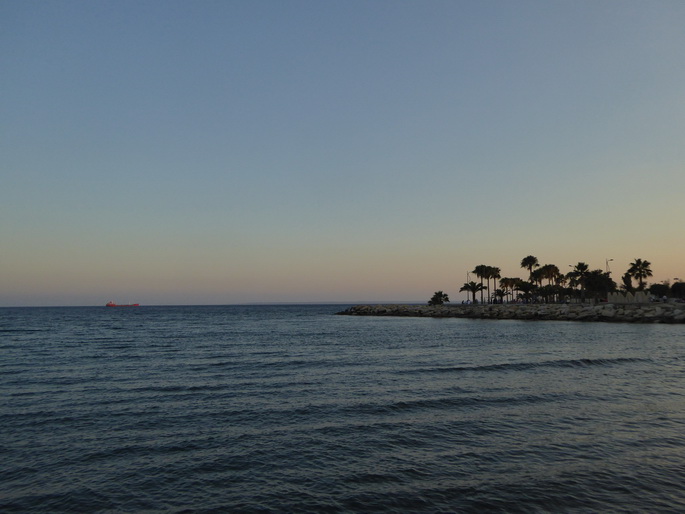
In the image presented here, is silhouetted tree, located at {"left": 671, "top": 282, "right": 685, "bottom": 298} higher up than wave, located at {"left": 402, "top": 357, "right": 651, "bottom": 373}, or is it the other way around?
silhouetted tree, located at {"left": 671, "top": 282, "right": 685, "bottom": 298}

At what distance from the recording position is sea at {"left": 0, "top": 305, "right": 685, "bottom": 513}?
10.1m

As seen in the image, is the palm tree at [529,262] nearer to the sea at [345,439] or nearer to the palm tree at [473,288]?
the palm tree at [473,288]

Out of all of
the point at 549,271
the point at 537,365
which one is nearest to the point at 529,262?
the point at 549,271

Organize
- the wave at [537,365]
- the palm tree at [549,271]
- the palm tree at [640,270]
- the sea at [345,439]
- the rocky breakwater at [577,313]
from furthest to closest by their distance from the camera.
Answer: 1. the palm tree at [549,271]
2. the palm tree at [640,270]
3. the rocky breakwater at [577,313]
4. the wave at [537,365]
5. the sea at [345,439]

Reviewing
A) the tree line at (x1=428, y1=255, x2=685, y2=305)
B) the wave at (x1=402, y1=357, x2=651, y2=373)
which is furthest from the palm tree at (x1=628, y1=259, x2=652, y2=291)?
the wave at (x1=402, y1=357, x2=651, y2=373)

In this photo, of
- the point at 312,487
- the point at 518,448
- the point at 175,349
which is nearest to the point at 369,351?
the point at 175,349

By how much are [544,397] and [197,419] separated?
1487 centimetres

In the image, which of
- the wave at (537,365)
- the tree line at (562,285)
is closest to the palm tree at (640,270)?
the tree line at (562,285)

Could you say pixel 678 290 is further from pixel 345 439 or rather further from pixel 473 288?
pixel 345 439

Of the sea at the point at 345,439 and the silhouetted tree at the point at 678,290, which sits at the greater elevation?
the silhouetted tree at the point at 678,290

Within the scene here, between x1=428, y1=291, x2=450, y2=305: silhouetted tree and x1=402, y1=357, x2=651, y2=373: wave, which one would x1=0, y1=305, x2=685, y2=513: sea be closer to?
x1=402, y1=357, x2=651, y2=373: wave

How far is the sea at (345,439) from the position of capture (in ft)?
33.0

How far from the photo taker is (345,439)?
13945mm

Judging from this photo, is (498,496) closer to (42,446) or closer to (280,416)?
(280,416)
